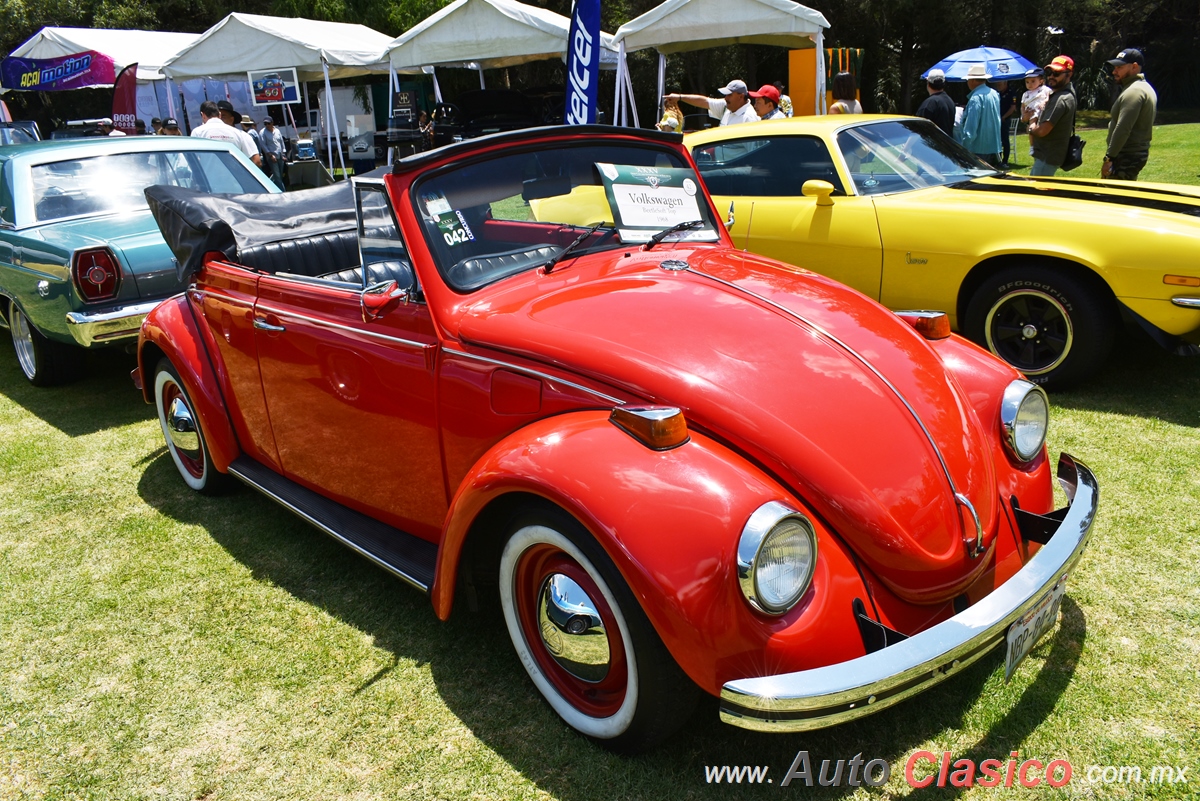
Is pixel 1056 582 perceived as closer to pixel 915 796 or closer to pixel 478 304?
pixel 915 796

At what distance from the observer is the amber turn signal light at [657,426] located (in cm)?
222

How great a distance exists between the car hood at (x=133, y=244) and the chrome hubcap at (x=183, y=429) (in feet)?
5.27

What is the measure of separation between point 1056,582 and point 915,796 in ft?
2.22

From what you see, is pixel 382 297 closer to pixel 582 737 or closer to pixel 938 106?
pixel 582 737

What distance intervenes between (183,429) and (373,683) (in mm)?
2176

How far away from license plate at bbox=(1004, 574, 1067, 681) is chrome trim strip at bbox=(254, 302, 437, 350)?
1907 millimetres

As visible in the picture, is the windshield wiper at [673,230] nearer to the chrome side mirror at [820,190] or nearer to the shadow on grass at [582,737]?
the shadow on grass at [582,737]

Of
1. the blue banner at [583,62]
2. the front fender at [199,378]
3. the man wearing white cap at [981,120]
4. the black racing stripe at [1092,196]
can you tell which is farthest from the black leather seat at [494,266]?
the man wearing white cap at [981,120]

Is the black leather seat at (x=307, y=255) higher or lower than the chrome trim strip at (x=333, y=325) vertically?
higher

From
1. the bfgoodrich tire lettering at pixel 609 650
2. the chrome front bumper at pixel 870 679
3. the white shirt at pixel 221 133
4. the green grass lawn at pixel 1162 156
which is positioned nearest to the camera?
the chrome front bumper at pixel 870 679

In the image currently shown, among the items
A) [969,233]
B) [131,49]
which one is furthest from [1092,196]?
[131,49]

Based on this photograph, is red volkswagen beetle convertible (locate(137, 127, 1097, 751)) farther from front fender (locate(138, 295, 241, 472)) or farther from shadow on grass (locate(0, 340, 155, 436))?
shadow on grass (locate(0, 340, 155, 436))

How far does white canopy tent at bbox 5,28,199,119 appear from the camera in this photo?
18.5 metres

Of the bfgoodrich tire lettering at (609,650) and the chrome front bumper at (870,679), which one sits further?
the bfgoodrich tire lettering at (609,650)
